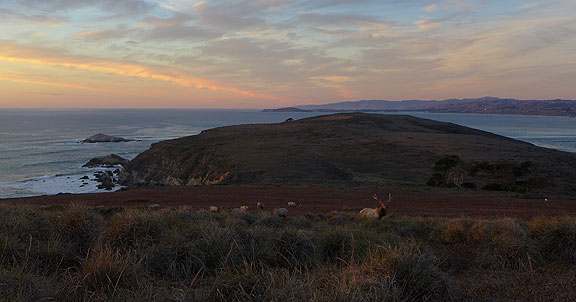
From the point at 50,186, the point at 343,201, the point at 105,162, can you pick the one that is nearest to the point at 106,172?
the point at 50,186

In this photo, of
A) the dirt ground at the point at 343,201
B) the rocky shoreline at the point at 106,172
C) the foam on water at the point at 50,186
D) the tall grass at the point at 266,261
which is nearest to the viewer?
the tall grass at the point at 266,261

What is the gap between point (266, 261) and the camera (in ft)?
20.2

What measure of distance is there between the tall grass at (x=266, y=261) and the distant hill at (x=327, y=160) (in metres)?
23.9

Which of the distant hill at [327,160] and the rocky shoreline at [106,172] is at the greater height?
the distant hill at [327,160]

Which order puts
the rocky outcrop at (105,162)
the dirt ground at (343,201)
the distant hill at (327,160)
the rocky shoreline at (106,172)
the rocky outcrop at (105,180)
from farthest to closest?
1. the rocky outcrop at (105,162)
2. the rocky shoreline at (106,172)
3. the rocky outcrop at (105,180)
4. the distant hill at (327,160)
5. the dirt ground at (343,201)

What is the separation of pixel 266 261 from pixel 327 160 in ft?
122

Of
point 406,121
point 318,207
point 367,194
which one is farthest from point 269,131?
point 318,207

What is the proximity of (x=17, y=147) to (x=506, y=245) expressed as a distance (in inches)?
3682

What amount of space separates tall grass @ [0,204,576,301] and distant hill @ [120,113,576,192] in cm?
2386

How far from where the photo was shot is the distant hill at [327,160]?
3462 centimetres

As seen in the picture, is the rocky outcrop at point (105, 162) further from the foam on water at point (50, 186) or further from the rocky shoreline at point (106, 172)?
the foam on water at point (50, 186)

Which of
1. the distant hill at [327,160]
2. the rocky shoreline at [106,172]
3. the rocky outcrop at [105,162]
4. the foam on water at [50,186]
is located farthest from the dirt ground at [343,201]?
the rocky outcrop at [105,162]

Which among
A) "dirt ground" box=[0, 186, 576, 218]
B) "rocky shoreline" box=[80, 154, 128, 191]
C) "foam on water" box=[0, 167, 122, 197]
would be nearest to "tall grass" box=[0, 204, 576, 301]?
"dirt ground" box=[0, 186, 576, 218]

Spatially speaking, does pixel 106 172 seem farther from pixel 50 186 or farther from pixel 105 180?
pixel 50 186
